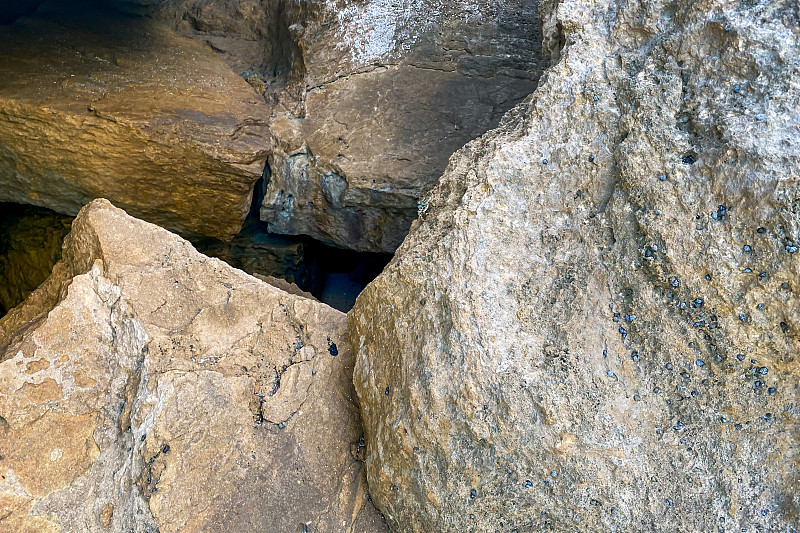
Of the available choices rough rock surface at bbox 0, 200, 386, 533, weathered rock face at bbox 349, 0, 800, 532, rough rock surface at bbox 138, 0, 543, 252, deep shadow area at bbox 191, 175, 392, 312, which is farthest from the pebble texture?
weathered rock face at bbox 349, 0, 800, 532

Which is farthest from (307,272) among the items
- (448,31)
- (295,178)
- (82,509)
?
(82,509)

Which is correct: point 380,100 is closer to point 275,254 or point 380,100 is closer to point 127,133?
point 275,254

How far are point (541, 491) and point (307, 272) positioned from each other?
177 cm

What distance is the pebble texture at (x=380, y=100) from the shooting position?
7.13 feet

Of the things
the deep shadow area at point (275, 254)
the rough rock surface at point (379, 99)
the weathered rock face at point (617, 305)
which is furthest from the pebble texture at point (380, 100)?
the weathered rock face at point (617, 305)

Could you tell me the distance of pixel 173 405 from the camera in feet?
4.55

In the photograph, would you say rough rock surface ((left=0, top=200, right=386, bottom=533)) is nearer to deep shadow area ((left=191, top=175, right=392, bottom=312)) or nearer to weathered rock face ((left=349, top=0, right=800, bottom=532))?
weathered rock face ((left=349, top=0, right=800, bottom=532))

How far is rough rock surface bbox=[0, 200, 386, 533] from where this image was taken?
1.32 meters

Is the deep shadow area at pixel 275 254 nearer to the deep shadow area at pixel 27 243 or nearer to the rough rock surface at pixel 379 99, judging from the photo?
the rough rock surface at pixel 379 99

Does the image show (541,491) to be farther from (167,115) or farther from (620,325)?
(167,115)

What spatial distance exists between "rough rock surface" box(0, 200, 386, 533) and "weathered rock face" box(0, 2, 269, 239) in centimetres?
56

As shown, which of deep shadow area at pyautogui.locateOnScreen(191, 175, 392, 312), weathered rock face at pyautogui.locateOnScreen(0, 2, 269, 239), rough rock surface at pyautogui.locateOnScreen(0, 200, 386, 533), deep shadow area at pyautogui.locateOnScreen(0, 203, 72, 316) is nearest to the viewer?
rough rock surface at pyautogui.locateOnScreen(0, 200, 386, 533)

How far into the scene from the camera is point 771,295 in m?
1.00

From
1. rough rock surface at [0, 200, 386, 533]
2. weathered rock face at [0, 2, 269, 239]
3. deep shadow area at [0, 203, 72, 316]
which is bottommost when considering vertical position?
deep shadow area at [0, 203, 72, 316]
